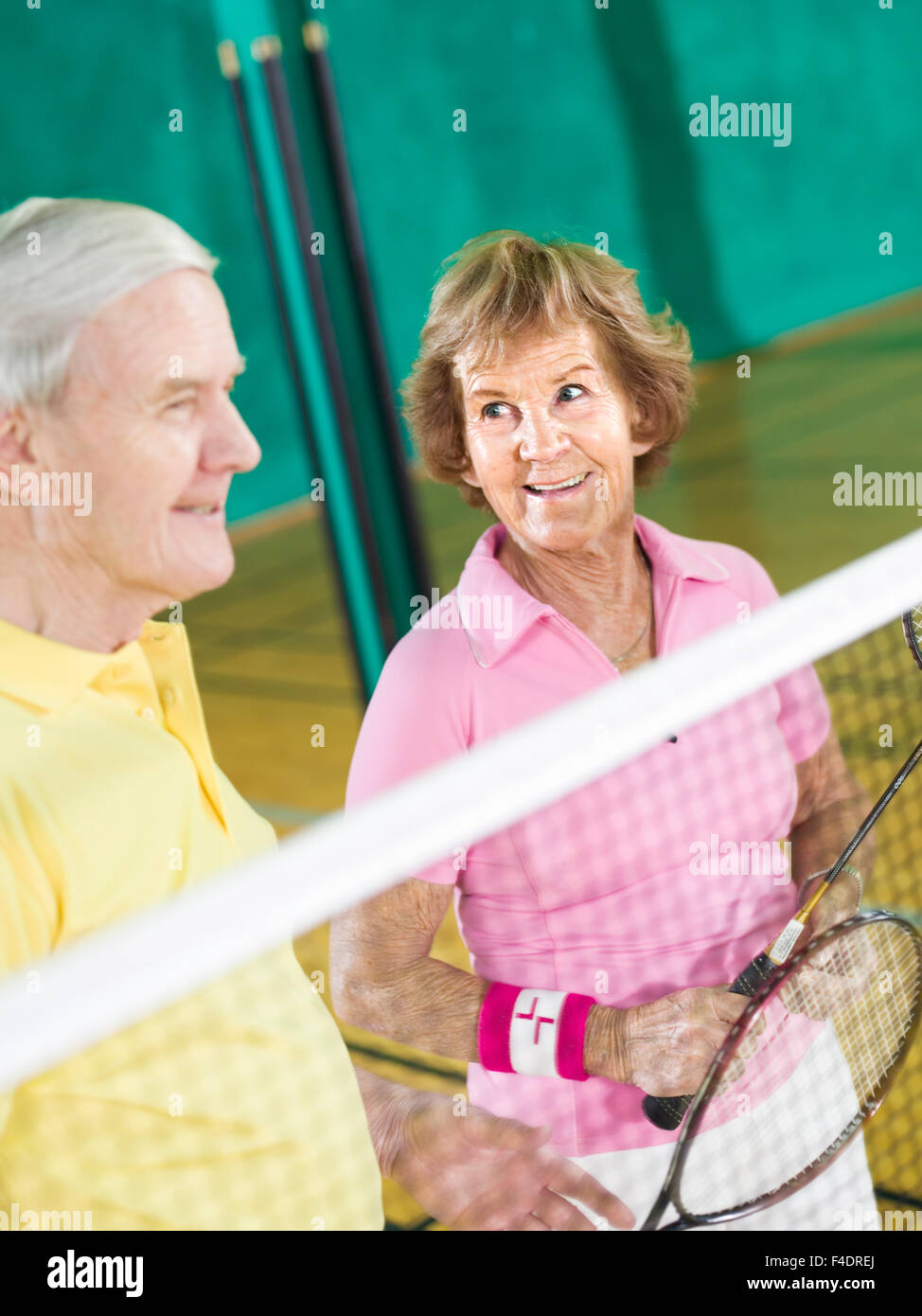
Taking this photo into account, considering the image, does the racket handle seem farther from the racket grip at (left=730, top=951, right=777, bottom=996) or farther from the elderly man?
the elderly man

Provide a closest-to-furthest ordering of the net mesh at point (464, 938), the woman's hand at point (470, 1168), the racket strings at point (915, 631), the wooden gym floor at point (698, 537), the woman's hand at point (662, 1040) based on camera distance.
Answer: the net mesh at point (464, 938) < the woman's hand at point (470, 1168) < the woman's hand at point (662, 1040) < the racket strings at point (915, 631) < the wooden gym floor at point (698, 537)

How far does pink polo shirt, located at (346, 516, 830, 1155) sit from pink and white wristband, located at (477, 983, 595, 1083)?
0.04 meters

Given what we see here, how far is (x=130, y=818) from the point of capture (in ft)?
4.05

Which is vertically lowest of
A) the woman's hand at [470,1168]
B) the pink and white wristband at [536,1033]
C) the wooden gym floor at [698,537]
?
the wooden gym floor at [698,537]

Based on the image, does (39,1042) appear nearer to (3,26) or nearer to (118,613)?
(118,613)

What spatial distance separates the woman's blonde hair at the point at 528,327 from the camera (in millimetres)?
1510

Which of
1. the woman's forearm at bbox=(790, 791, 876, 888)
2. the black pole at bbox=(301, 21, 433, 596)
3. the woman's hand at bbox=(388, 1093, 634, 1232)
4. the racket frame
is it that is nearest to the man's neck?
the woman's hand at bbox=(388, 1093, 634, 1232)

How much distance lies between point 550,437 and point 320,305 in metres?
1.93

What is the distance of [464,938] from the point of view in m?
1.66

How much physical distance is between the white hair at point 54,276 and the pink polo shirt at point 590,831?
1.59 feet

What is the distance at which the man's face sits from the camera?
121cm

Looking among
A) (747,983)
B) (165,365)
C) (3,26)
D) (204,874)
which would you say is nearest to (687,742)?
(747,983)

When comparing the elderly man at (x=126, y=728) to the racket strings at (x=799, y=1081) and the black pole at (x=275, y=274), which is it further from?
the black pole at (x=275, y=274)

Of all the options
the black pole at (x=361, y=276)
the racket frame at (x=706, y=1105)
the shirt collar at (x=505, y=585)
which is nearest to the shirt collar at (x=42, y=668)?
the shirt collar at (x=505, y=585)
